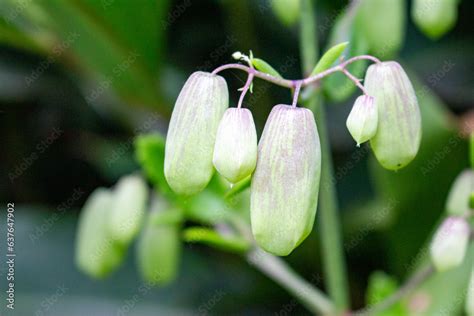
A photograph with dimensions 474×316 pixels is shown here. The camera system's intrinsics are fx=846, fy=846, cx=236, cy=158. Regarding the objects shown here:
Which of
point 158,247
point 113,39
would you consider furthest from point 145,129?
point 158,247

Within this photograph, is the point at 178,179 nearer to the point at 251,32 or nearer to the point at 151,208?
the point at 151,208

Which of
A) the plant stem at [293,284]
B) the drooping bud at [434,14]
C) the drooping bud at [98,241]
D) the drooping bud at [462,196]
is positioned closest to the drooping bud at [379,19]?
the drooping bud at [434,14]

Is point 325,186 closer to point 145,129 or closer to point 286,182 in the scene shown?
point 286,182

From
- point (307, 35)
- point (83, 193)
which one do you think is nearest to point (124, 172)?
point (83, 193)

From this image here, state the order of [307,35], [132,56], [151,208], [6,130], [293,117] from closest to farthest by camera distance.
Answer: [293,117] → [307,35] → [151,208] → [132,56] → [6,130]

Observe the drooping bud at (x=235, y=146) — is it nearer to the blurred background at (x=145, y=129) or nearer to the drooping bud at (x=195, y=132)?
the drooping bud at (x=195, y=132)

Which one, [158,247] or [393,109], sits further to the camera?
[158,247]

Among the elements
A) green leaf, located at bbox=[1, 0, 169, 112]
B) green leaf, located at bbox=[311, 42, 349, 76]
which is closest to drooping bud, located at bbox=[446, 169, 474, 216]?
green leaf, located at bbox=[311, 42, 349, 76]
